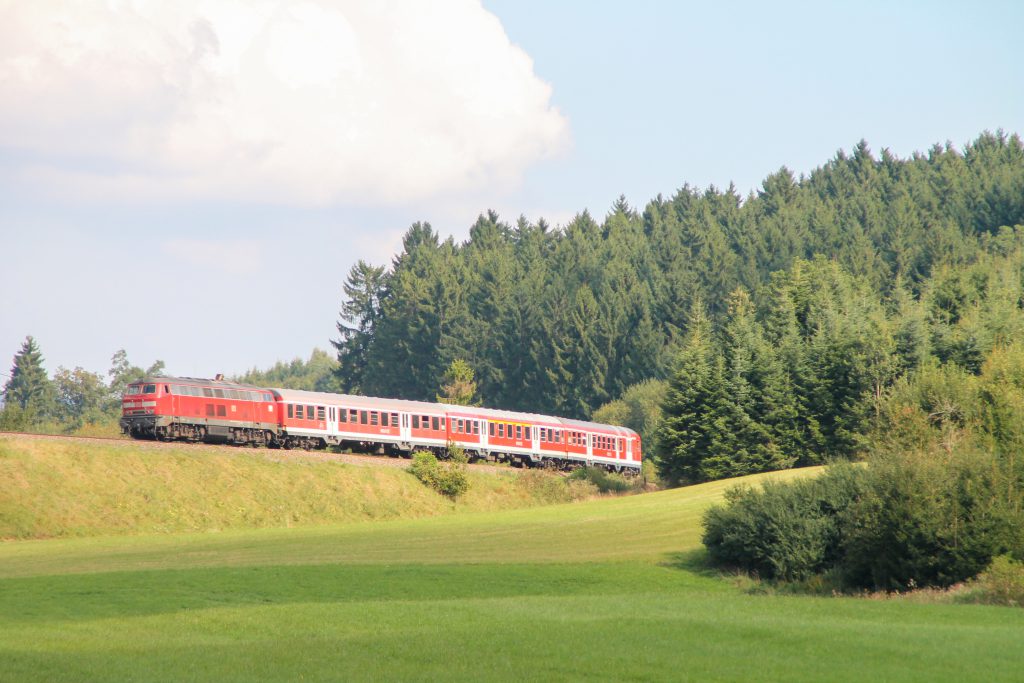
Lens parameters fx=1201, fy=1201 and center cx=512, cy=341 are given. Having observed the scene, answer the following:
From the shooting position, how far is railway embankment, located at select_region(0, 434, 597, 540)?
44.6 metres

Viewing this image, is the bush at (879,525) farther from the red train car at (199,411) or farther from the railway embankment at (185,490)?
the red train car at (199,411)

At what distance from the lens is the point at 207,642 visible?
76.5ft

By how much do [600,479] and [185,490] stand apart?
25760 mm

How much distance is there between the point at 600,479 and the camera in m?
66.8

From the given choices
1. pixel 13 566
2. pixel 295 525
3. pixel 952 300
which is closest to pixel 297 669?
pixel 13 566

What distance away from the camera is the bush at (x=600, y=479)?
6612cm

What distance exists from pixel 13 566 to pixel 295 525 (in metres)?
15.6

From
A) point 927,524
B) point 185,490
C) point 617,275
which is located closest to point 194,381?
point 185,490

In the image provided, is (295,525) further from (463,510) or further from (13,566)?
(13,566)

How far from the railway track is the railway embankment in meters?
0.07

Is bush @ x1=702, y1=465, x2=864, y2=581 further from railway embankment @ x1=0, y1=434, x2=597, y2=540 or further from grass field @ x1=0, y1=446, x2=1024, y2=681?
railway embankment @ x1=0, y1=434, x2=597, y2=540

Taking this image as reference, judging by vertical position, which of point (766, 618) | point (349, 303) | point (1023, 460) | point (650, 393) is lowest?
point (766, 618)

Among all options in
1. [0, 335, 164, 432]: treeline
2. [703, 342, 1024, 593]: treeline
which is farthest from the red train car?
[0, 335, 164, 432]: treeline

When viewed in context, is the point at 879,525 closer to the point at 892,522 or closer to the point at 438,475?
the point at 892,522
